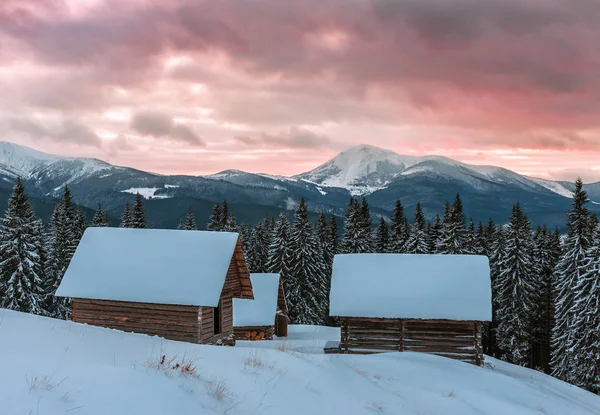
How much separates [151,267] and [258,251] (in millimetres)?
42344

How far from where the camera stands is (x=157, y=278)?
23203 millimetres

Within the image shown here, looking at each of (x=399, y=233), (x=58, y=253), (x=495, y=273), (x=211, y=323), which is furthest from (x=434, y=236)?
(x=58, y=253)

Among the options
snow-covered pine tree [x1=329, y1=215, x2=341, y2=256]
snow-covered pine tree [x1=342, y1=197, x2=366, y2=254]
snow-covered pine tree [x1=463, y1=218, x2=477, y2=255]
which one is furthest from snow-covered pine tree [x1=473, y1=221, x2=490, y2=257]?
snow-covered pine tree [x1=329, y1=215, x2=341, y2=256]

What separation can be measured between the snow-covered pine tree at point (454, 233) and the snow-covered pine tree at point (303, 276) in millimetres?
15537

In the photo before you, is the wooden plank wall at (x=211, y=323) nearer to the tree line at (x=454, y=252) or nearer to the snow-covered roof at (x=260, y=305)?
the snow-covered roof at (x=260, y=305)

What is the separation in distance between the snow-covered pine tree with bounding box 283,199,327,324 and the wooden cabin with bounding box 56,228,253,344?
30466 millimetres

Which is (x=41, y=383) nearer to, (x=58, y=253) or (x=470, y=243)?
(x=58, y=253)

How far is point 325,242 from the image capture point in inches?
2549

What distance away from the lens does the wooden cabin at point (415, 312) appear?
2691 cm

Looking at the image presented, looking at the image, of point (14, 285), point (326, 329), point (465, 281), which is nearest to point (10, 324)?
point (465, 281)

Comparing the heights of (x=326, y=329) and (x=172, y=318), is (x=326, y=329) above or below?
below

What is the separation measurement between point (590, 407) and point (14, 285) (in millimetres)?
44329

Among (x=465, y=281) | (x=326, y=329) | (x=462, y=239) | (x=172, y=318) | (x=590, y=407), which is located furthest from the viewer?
(x=462, y=239)

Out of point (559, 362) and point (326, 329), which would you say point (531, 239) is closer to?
point (559, 362)
